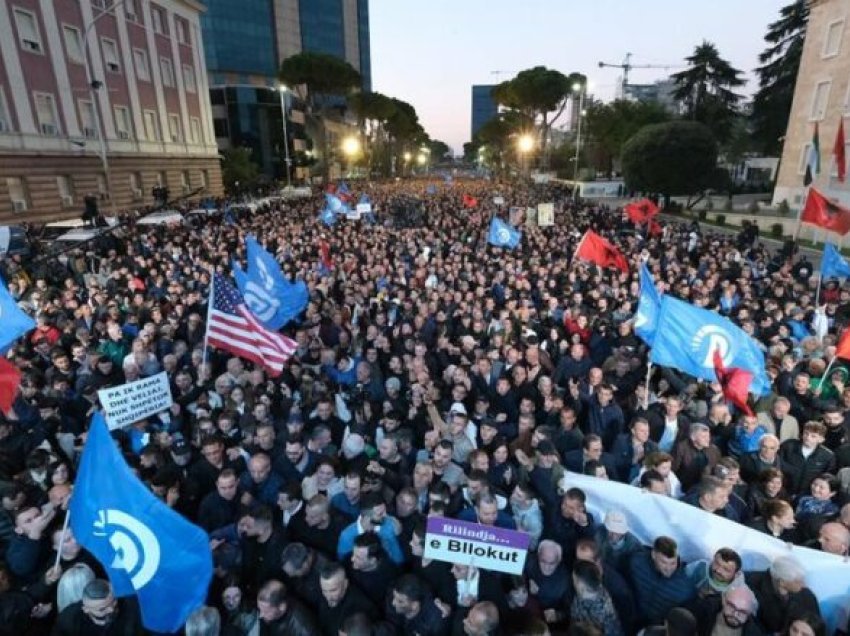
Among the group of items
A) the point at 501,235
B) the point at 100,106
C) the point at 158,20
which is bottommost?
the point at 501,235

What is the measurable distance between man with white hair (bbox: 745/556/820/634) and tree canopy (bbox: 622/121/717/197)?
1285 inches

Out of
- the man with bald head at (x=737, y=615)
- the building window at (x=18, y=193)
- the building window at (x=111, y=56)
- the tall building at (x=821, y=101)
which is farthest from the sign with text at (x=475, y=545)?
the building window at (x=111, y=56)

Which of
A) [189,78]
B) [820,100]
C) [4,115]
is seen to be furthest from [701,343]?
[189,78]

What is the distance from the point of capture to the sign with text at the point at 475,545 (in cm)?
347

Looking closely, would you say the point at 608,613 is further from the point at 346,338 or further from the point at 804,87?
the point at 804,87

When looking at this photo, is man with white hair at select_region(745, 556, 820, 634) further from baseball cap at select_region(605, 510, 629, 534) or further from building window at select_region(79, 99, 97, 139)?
building window at select_region(79, 99, 97, 139)

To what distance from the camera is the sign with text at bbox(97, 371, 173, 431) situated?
5.62m

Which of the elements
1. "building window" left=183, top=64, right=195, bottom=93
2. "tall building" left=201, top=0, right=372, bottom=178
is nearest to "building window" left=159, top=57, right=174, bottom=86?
"building window" left=183, top=64, right=195, bottom=93

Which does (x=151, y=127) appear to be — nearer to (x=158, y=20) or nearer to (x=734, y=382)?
(x=158, y=20)

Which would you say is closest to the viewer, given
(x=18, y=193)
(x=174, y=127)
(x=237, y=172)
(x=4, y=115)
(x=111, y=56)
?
(x=4, y=115)

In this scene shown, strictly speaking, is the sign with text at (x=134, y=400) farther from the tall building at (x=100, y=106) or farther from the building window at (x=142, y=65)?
the building window at (x=142, y=65)

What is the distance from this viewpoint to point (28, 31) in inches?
922

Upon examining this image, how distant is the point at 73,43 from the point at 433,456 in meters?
31.1

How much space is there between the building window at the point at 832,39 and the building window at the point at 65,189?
4035 centimetres
